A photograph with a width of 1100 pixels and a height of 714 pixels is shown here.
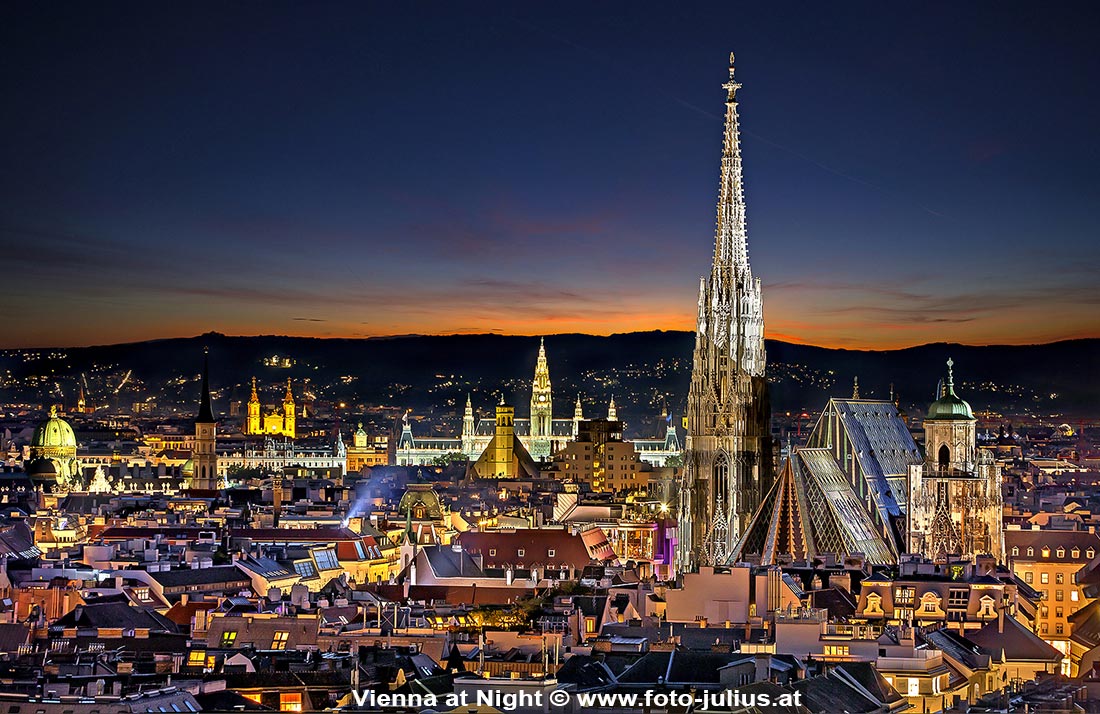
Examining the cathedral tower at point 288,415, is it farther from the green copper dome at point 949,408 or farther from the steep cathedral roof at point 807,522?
the green copper dome at point 949,408

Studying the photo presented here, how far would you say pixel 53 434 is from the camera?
422 feet

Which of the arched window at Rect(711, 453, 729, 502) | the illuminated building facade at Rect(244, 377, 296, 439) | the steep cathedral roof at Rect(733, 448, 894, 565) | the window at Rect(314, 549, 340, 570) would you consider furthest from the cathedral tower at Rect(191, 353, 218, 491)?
the steep cathedral roof at Rect(733, 448, 894, 565)

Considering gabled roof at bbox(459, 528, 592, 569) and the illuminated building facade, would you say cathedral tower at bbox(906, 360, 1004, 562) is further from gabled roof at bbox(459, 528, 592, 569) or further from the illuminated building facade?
the illuminated building facade

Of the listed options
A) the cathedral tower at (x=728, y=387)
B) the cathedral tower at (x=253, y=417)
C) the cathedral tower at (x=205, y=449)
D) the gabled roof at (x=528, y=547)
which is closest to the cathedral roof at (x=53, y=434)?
the cathedral tower at (x=205, y=449)

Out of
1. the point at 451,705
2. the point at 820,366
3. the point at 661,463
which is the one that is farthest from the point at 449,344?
the point at 451,705

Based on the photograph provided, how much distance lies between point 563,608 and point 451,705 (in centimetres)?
1592

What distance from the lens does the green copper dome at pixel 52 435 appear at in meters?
129

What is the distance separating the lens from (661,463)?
14325 centimetres

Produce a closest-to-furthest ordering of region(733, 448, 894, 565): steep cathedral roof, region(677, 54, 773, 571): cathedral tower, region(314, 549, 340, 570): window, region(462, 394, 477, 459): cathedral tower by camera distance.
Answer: region(733, 448, 894, 565): steep cathedral roof → region(314, 549, 340, 570): window → region(677, 54, 773, 571): cathedral tower → region(462, 394, 477, 459): cathedral tower

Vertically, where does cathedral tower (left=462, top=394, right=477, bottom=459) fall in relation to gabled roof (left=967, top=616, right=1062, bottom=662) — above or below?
above

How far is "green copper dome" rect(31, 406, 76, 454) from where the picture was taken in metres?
129

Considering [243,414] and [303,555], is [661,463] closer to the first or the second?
[243,414]

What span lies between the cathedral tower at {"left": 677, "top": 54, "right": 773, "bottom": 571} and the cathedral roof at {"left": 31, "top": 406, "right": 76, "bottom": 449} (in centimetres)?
7432

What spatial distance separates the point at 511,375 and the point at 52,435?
53.9 meters
